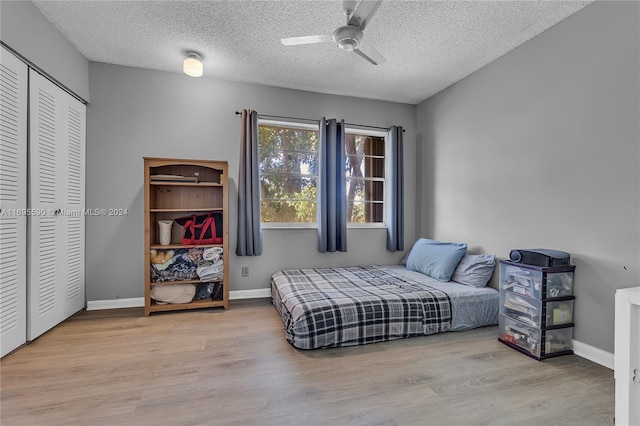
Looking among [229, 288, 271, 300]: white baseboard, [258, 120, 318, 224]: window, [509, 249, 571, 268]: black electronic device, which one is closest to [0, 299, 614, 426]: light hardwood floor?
[509, 249, 571, 268]: black electronic device

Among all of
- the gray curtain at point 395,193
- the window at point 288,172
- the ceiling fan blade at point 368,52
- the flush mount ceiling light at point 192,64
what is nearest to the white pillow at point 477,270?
the gray curtain at point 395,193

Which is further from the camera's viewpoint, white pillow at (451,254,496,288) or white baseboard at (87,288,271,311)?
white baseboard at (87,288,271,311)

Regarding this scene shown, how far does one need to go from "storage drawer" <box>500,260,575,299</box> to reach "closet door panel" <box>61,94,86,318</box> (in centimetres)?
398

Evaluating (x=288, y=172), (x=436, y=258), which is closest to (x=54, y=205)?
(x=288, y=172)

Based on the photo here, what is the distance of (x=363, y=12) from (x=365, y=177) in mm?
2444

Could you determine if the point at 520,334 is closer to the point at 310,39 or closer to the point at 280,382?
the point at 280,382

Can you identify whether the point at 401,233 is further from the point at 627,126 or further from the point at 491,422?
the point at 491,422

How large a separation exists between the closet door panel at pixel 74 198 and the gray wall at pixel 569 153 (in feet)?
13.4

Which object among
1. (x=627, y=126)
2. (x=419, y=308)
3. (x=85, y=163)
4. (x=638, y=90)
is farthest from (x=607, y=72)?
(x=85, y=163)

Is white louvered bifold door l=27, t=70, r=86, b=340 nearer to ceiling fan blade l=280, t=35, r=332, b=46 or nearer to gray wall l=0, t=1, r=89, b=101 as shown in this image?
gray wall l=0, t=1, r=89, b=101

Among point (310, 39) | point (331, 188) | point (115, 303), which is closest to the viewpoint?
point (310, 39)

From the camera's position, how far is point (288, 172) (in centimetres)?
375

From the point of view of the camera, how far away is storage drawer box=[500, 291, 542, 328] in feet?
7.08

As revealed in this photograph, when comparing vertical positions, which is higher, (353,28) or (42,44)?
(42,44)
